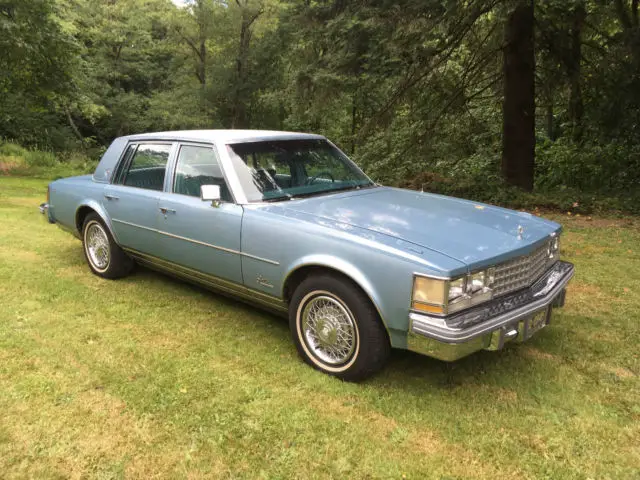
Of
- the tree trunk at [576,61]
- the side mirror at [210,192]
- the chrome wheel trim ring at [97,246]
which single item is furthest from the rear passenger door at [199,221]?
the tree trunk at [576,61]

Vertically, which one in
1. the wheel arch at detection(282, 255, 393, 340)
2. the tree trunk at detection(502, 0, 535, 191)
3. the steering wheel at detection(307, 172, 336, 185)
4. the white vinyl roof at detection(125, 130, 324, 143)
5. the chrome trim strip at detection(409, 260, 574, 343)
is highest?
the tree trunk at detection(502, 0, 535, 191)

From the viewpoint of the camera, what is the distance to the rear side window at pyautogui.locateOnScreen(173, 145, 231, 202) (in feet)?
14.2

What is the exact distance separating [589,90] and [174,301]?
10.1 m

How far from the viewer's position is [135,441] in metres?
2.92

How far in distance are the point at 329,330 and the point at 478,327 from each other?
99 centimetres

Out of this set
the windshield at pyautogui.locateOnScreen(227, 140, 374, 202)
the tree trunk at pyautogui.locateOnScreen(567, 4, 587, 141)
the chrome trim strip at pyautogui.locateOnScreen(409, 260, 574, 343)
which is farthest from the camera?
the tree trunk at pyautogui.locateOnScreen(567, 4, 587, 141)

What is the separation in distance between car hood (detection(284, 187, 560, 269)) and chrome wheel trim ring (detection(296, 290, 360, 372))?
57 cm

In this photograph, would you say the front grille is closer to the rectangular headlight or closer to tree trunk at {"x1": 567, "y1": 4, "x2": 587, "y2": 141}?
the rectangular headlight

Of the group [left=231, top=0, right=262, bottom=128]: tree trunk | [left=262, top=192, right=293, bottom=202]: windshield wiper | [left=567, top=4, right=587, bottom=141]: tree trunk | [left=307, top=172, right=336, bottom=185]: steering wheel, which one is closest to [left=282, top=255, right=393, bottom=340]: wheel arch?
[left=262, top=192, right=293, bottom=202]: windshield wiper

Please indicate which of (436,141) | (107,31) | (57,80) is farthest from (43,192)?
(107,31)

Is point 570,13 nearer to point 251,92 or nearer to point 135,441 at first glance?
point 135,441

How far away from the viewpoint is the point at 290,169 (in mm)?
4531

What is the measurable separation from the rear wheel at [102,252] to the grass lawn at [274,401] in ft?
2.02

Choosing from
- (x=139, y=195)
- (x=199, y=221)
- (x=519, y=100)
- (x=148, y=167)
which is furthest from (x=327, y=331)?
(x=519, y=100)
